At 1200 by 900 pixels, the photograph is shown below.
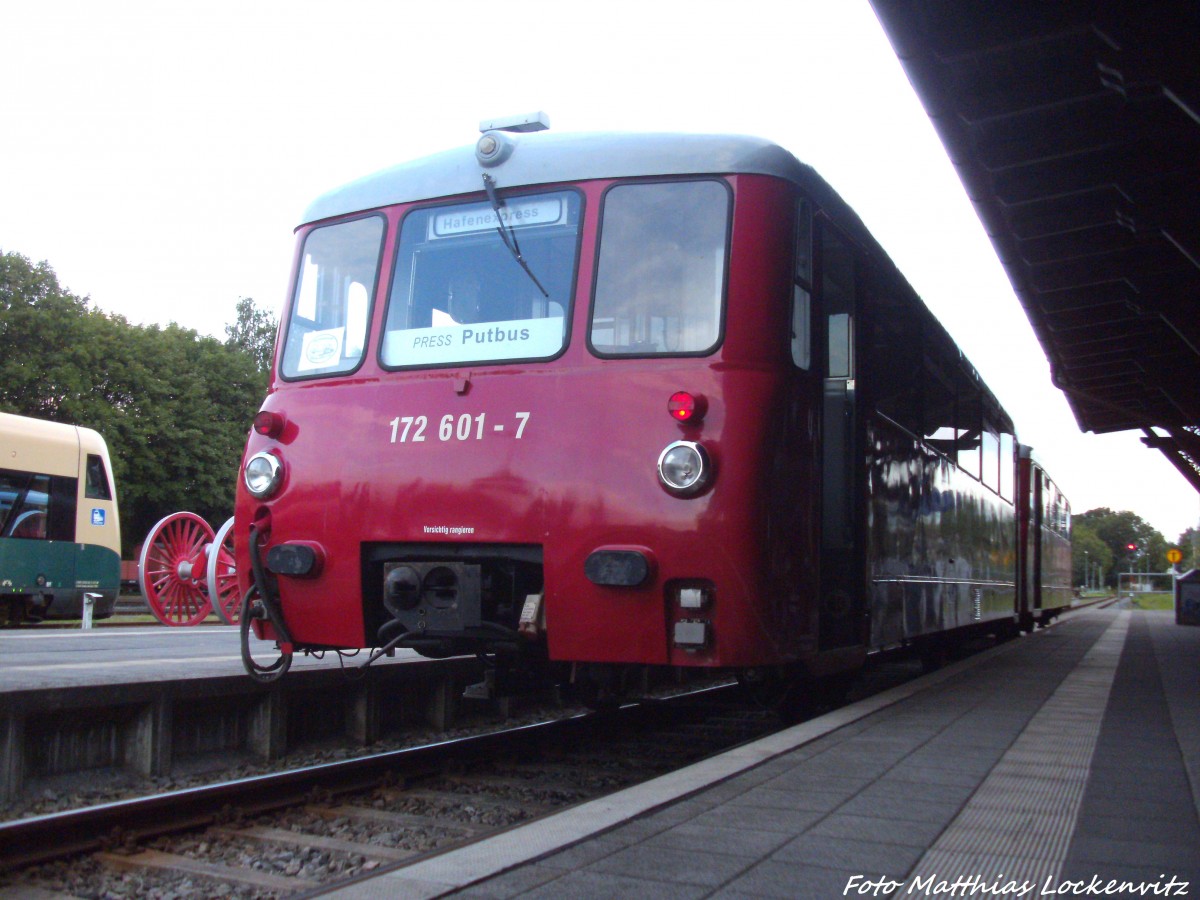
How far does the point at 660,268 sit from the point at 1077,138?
5.81m

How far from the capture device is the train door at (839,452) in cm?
695

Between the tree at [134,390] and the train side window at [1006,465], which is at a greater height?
the tree at [134,390]

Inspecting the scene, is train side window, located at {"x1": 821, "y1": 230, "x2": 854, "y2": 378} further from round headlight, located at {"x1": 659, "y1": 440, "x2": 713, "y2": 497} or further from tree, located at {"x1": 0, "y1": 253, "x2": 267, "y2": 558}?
tree, located at {"x1": 0, "y1": 253, "x2": 267, "y2": 558}

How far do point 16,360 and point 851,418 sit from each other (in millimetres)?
41398

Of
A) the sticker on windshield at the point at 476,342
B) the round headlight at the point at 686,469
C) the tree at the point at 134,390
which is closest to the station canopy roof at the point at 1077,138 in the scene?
the sticker on windshield at the point at 476,342

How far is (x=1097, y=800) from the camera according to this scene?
4.95 metres

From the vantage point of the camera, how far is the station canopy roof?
8.52m

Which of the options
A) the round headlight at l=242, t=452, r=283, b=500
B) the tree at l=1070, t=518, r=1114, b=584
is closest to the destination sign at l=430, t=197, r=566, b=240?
the round headlight at l=242, t=452, r=283, b=500

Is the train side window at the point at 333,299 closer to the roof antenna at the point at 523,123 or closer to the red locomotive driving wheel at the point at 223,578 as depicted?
the roof antenna at the point at 523,123

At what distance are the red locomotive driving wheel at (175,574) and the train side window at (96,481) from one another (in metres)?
1.49

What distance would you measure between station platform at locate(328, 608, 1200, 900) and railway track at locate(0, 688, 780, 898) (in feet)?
1.61

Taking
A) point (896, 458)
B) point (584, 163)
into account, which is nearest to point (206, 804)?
point (584, 163)

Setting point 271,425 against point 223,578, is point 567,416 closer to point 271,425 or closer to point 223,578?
point 271,425

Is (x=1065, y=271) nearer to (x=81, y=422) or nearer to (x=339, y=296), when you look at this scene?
(x=339, y=296)
